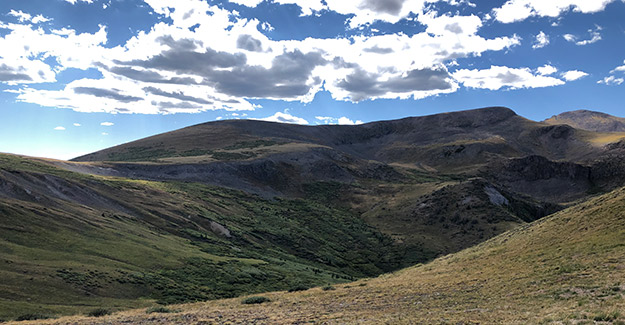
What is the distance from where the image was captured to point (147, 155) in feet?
634

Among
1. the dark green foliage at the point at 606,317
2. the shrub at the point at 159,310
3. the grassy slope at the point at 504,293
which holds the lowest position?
the shrub at the point at 159,310

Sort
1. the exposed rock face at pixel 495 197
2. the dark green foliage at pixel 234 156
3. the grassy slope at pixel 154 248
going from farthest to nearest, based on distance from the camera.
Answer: the dark green foliage at pixel 234 156 < the exposed rock face at pixel 495 197 < the grassy slope at pixel 154 248

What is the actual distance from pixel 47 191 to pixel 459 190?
306 feet

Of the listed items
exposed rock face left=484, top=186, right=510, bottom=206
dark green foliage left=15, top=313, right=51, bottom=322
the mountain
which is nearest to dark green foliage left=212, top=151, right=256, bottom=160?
the mountain

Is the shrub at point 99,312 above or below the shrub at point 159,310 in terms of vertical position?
above

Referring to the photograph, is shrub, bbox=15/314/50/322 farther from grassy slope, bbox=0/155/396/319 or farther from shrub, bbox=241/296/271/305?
shrub, bbox=241/296/271/305

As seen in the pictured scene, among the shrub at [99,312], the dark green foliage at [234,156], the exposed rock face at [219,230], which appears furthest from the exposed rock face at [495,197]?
the shrub at [99,312]

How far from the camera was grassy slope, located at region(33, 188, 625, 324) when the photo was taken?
19.6 meters

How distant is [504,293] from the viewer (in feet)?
79.6

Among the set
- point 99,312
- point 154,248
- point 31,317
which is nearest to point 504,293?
point 99,312

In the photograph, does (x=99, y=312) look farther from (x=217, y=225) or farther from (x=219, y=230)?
(x=217, y=225)

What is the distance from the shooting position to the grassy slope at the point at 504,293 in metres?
19.6

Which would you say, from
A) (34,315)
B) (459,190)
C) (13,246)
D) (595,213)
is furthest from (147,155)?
(595,213)

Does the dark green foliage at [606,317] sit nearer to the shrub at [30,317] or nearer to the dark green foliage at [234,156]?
the shrub at [30,317]
